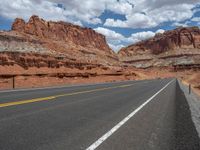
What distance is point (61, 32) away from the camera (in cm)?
14638

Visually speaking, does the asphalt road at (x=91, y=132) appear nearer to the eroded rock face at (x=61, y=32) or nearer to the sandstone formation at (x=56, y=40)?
the sandstone formation at (x=56, y=40)

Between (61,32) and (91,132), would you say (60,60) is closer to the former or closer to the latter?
(91,132)

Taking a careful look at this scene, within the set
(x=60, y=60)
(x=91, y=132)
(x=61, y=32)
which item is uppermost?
(x=61, y=32)

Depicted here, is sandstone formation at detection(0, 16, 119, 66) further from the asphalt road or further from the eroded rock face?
the asphalt road

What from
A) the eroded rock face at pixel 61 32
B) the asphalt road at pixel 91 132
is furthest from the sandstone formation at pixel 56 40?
the asphalt road at pixel 91 132

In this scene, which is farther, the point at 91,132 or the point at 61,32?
the point at 61,32

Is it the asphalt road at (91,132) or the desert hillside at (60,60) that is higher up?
the desert hillside at (60,60)

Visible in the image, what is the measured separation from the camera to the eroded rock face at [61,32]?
404 feet

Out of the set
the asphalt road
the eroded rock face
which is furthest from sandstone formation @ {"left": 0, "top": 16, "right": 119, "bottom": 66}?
the asphalt road

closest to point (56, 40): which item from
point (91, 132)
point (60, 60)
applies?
point (60, 60)

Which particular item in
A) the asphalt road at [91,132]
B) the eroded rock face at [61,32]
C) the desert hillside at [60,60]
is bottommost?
the asphalt road at [91,132]

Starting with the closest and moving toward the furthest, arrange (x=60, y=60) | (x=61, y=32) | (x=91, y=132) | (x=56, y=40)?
(x=91, y=132) → (x=60, y=60) → (x=56, y=40) → (x=61, y=32)

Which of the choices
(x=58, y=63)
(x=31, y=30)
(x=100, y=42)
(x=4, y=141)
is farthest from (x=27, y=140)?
(x=100, y=42)

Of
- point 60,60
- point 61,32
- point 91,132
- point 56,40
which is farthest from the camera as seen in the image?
point 61,32
